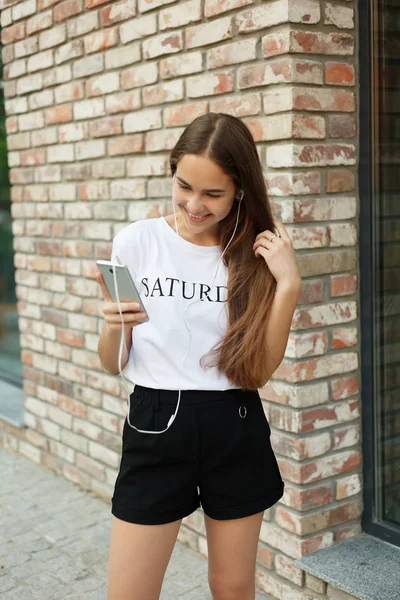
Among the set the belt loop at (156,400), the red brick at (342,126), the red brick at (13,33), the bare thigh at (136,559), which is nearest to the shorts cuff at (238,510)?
the bare thigh at (136,559)

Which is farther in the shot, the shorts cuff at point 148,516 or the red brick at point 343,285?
the red brick at point 343,285

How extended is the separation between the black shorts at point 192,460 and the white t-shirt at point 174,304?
0.05 metres

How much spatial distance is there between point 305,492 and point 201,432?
1.01m

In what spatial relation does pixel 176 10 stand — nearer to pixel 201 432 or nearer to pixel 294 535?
pixel 201 432

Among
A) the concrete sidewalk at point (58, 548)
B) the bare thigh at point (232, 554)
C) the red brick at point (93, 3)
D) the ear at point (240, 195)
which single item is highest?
the red brick at point (93, 3)

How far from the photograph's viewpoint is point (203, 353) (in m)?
2.04

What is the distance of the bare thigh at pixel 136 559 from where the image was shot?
2004 millimetres

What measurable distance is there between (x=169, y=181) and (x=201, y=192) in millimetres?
1353

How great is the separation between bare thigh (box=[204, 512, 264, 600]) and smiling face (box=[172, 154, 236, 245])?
0.79 meters

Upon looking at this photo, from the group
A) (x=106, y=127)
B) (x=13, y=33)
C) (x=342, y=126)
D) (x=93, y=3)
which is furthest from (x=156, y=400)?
(x=13, y=33)

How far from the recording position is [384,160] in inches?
112

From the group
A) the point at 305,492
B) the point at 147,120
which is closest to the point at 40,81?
the point at 147,120

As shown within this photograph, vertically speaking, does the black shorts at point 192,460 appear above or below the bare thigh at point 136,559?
above

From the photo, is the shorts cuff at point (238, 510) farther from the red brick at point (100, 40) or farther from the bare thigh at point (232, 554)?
the red brick at point (100, 40)
